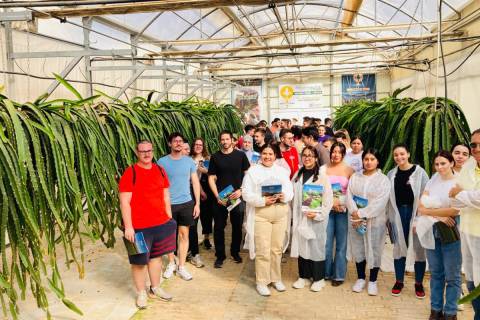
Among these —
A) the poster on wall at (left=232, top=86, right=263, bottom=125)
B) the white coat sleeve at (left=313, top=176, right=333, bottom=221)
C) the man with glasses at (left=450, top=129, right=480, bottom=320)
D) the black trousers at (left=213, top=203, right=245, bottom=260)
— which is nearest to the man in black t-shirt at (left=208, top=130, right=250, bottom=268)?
the black trousers at (left=213, top=203, right=245, bottom=260)

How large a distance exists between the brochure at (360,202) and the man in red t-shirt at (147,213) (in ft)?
4.40

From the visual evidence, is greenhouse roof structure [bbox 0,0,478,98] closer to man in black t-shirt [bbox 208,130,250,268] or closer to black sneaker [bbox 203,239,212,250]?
man in black t-shirt [bbox 208,130,250,268]

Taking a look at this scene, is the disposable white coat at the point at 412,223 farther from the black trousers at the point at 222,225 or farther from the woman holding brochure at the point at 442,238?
the black trousers at the point at 222,225

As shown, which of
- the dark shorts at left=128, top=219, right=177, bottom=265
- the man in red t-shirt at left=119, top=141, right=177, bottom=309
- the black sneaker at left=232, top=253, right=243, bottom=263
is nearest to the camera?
the man in red t-shirt at left=119, top=141, right=177, bottom=309

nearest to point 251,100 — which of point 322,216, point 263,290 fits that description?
point 322,216

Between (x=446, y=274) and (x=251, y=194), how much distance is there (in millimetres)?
1385

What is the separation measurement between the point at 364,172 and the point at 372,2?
9525mm

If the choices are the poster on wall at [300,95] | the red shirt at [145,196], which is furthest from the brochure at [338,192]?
the poster on wall at [300,95]

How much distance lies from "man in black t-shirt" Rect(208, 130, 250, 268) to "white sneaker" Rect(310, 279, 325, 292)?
2.80ft

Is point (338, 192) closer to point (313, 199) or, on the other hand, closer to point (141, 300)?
point (313, 199)

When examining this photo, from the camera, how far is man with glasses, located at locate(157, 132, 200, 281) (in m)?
3.44

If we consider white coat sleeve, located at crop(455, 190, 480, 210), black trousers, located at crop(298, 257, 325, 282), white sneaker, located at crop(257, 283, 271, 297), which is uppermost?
white coat sleeve, located at crop(455, 190, 480, 210)

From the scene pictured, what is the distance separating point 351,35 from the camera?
15273 mm

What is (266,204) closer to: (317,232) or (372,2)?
(317,232)
